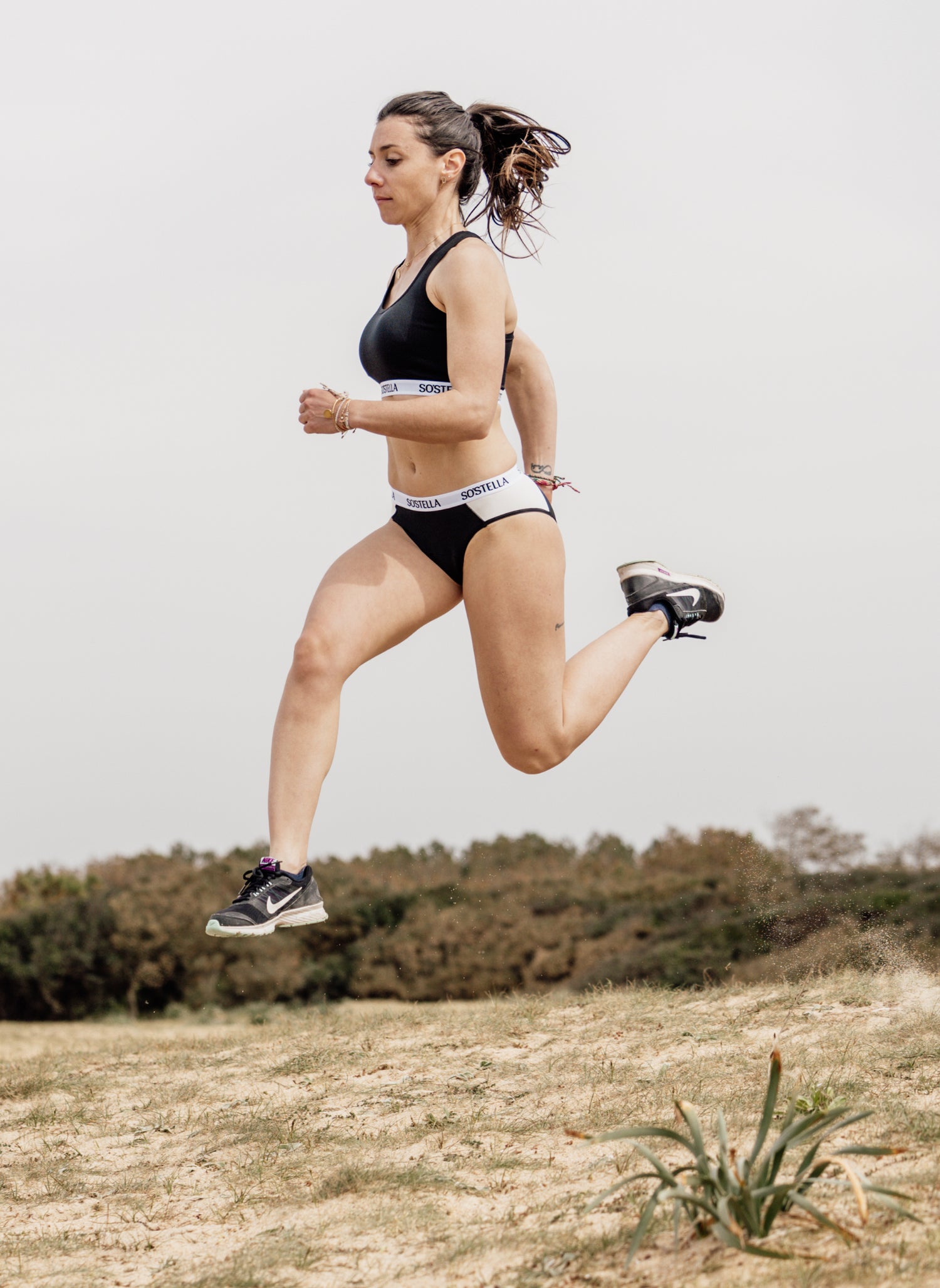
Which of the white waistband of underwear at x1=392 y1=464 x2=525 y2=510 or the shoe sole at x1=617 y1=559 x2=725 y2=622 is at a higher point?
the white waistband of underwear at x1=392 y1=464 x2=525 y2=510

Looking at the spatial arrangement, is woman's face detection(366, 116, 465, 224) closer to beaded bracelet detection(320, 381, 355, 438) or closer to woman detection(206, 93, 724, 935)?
woman detection(206, 93, 724, 935)

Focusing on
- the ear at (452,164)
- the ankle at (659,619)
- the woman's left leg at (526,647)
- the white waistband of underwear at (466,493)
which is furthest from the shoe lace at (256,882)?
the ear at (452,164)

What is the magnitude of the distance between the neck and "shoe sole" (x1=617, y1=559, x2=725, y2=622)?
4.96 feet

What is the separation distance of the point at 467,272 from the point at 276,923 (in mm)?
2163

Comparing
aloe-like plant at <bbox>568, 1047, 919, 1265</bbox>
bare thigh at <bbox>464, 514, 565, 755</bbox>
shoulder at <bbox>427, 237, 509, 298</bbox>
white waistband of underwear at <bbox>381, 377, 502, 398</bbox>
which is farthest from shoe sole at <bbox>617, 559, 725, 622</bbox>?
aloe-like plant at <bbox>568, 1047, 919, 1265</bbox>

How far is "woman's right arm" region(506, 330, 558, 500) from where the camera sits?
15.8 feet

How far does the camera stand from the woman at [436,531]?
4.07 meters

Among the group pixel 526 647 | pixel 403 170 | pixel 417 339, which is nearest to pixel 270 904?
pixel 526 647

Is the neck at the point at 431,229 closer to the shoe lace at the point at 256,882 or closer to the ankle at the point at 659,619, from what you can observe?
the ankle at the point at 659,619

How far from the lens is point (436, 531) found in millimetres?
4371

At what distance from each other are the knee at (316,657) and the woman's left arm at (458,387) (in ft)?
2.14

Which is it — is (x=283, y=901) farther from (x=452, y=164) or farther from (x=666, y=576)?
(x=452, y=164)

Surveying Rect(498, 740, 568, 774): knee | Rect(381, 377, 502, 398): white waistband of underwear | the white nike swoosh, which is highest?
Rect(381, 377, 502, 398): white waistband of underwear

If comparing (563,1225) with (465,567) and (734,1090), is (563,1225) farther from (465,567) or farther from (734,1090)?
(465,567)
